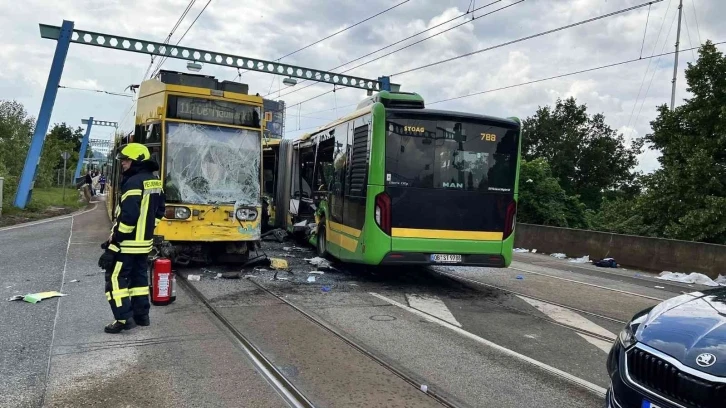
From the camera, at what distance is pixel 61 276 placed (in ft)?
30.2

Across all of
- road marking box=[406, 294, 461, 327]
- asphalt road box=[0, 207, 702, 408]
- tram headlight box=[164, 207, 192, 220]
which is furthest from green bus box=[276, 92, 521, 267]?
tram headlight box=[164, 207, 192, 220]

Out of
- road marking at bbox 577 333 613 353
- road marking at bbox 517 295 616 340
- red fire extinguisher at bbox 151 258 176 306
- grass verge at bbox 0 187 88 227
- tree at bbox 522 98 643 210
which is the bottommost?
grass verge at bbox 0 187 88 227

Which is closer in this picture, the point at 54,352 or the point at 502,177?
the point at 54,352

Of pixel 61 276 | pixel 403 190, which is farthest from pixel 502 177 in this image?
pixel 61 276

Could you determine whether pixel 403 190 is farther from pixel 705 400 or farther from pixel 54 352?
pixel 705 400

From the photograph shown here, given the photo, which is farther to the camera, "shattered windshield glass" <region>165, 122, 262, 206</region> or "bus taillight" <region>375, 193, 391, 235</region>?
"shattered windshield glass" <region>165, 122, 262, 206</region>

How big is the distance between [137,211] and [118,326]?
1.24 meters

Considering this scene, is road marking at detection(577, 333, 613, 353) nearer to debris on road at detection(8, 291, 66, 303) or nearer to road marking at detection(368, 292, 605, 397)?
road marking at detection(368, 292, 605, 397)

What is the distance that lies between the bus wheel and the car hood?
8509 mm

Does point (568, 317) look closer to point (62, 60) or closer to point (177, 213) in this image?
point (177, 213)

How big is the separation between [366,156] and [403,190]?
0.83 metres

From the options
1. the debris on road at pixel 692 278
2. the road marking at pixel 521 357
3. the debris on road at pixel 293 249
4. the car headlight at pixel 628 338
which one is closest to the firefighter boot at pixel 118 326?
the road marking at pixel 521 357

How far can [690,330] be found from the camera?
3309mm

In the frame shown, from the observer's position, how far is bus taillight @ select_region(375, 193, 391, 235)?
29.3 feet
